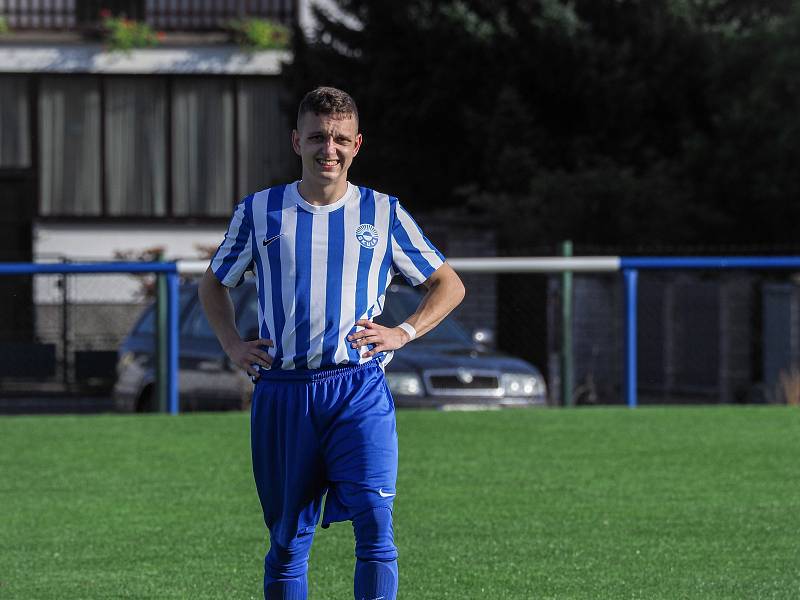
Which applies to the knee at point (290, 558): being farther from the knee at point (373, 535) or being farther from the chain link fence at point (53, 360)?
the chain link fence at point (53, 360)

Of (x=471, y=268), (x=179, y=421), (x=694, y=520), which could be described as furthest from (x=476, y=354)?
(x=694, y=520)

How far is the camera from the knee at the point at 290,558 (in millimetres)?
5523

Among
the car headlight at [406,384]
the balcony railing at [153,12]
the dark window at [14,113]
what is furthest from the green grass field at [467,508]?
the balcony railing at [153,12]

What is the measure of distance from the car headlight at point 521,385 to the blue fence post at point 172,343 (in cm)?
284

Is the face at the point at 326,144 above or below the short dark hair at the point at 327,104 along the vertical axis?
below

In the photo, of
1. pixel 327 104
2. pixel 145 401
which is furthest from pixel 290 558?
pixel 145 401

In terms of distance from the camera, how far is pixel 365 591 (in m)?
5.34

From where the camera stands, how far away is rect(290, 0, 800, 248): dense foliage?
75.6 ft

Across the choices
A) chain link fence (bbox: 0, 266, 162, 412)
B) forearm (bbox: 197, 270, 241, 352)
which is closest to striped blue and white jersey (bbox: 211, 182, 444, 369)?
forearm (bbox: 197, 270, 241, 352)

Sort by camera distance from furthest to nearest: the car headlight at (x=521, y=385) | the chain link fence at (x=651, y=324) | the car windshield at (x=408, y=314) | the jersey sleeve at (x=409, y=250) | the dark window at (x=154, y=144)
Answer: the dark window at (x=154, y=144) → the chain link fence at (x=651, y=324) → the car windshield at (x=408, y=314) → the car headlight at (x=521, y=385) → the jersey sleeve at (x=409, y=250)

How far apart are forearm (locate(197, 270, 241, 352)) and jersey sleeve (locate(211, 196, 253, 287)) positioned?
0.06 m

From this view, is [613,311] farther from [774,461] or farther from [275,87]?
[275,87]

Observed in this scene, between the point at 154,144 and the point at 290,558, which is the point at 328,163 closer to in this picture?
the point at 290,558

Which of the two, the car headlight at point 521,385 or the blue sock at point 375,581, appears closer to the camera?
the blue sock at point 375,581
